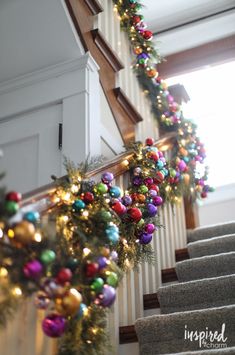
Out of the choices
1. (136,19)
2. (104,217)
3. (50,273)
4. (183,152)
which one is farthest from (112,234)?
(136,19)

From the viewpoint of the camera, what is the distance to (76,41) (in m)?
2.62

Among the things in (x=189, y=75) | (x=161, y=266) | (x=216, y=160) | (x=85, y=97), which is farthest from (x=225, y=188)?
(x=85, y=97)

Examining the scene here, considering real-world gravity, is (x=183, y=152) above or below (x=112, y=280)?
above

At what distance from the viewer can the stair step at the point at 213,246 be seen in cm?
284

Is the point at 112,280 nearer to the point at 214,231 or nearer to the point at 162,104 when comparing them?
the point at 214,231

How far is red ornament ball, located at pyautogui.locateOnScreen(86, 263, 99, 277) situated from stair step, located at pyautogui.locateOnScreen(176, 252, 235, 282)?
1.36m

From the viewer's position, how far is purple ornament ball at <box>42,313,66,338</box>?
49.8 inches

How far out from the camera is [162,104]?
11.8 feet

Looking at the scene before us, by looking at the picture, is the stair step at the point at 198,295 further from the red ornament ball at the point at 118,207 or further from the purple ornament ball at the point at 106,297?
the purple ornament ball at the point at 106,297

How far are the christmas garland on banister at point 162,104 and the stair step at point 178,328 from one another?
1.38 meters

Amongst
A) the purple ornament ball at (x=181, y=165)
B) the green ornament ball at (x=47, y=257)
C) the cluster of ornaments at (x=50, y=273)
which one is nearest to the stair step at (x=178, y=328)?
the cluster of ornaments at (x=50, y=273)

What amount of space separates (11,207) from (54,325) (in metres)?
0.31

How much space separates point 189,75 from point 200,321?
11.2 ft

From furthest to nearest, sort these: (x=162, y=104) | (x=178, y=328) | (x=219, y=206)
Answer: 1. (x=219, y=206)
2. (x=162, y=104)
3. (x=178, y=328)
